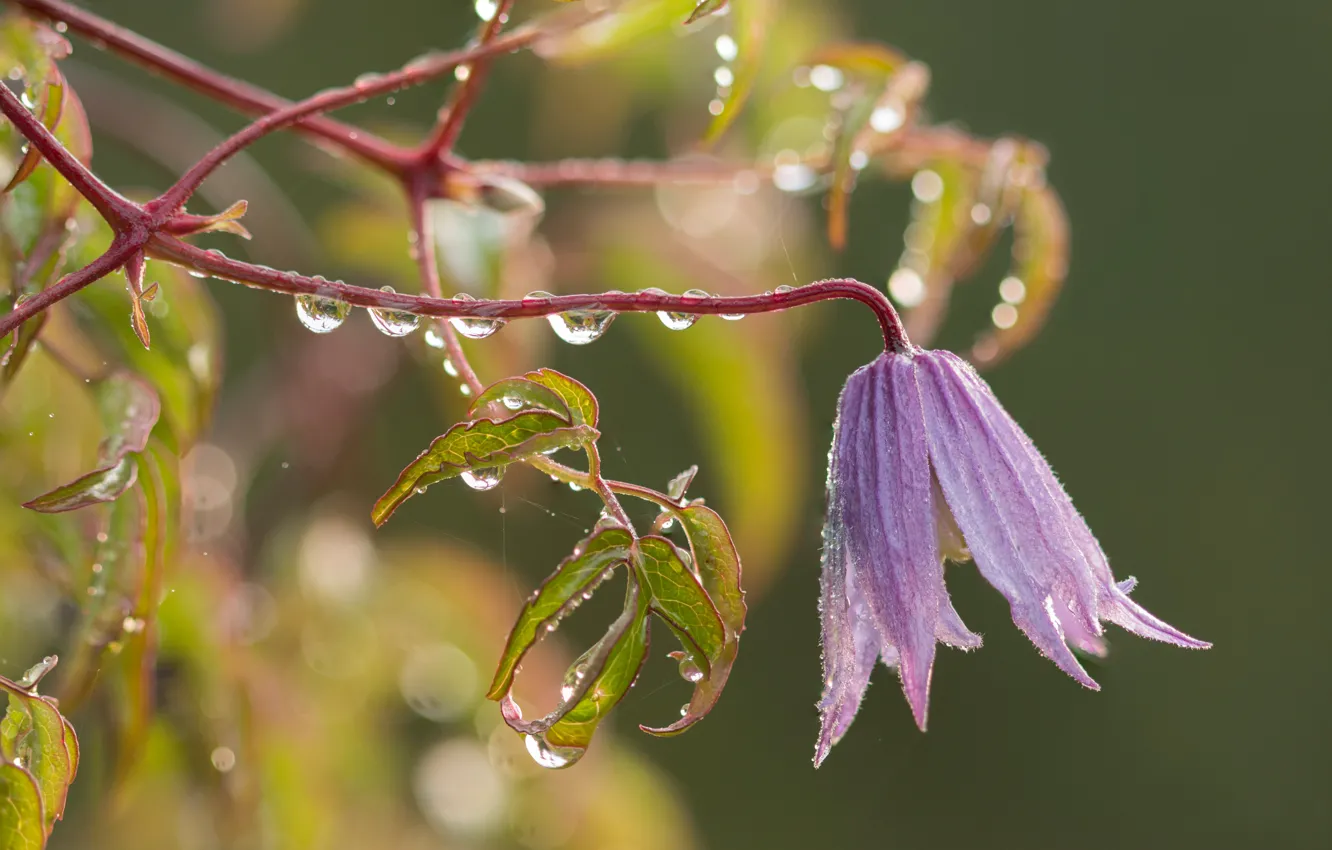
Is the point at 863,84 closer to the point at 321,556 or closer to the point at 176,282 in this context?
the point at 176,282

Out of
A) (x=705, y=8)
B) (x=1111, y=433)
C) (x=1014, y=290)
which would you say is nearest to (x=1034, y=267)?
(x=1014, y=290)

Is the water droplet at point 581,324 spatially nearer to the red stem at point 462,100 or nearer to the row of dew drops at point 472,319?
the row of dew drops at point 472,319

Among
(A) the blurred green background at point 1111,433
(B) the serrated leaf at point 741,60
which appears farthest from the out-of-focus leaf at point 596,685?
(A) the blurred green background at point 1111,433

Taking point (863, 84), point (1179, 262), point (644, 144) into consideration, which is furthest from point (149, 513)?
point (1179, 262)

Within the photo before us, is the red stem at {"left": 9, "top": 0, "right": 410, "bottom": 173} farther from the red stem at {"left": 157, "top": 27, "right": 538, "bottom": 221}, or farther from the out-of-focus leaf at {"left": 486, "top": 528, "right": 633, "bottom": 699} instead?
the out-of-focus leaf at {"left": 486, "top": 528, "right": 633, "bottom": 699}

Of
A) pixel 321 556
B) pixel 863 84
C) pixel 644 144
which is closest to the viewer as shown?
pixel 863 84

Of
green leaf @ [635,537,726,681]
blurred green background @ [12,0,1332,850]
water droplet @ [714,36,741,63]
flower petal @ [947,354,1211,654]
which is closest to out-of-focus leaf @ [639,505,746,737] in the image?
green leaf @ [635,537,726,681]
